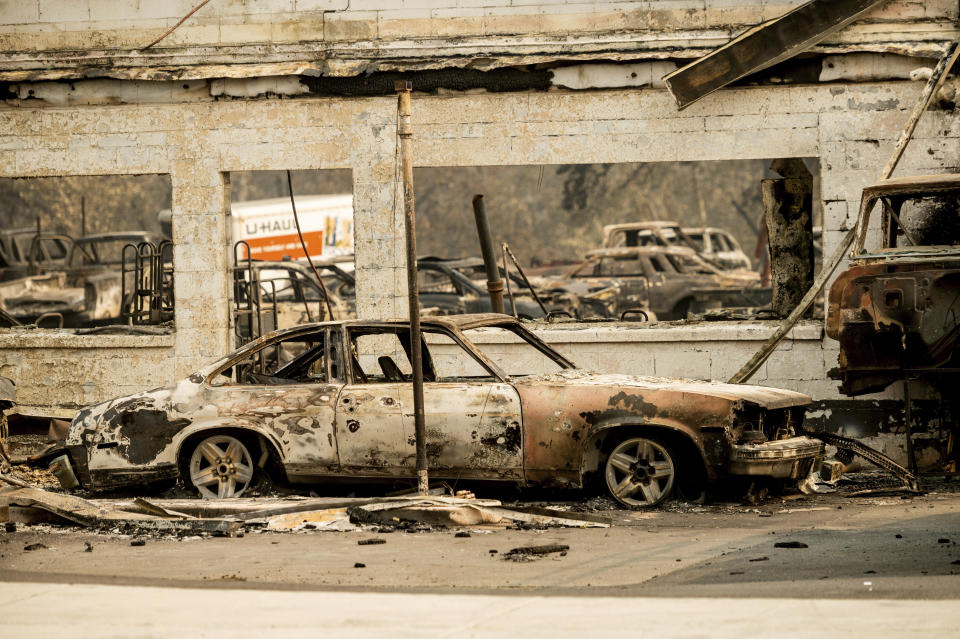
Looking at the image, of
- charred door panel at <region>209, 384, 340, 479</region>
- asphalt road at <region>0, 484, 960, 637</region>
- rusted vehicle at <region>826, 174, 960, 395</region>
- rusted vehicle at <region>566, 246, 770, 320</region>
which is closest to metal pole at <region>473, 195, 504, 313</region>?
rusted vehicle at <region>826, 174, 960, 395</region>

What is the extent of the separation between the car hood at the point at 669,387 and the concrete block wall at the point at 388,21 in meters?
4.40

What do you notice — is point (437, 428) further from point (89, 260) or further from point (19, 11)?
point (89, 260)

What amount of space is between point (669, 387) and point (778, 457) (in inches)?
33.2

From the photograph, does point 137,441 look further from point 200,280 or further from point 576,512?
Result: point 200,280

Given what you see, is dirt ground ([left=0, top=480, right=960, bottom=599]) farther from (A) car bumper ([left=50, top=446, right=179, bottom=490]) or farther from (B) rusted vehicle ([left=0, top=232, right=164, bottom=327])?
(B) rusted vehicle ([left=0, top=232, right=164, bottom=327])

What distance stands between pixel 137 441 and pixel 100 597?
3.22m

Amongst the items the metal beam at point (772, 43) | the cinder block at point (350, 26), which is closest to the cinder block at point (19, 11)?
the cinder block at point (350, 26)

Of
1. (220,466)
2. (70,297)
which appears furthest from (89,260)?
(220,466)

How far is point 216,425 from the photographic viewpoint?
9062mm

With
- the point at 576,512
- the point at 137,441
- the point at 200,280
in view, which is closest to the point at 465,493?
the point at 576,512

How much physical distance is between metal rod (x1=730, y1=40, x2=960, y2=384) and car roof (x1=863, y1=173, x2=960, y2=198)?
2.65 ft

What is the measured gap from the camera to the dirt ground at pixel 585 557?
6.28 m

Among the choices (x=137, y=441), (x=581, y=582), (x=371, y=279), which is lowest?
(x=581, y=582)

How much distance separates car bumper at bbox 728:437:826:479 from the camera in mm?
8461
